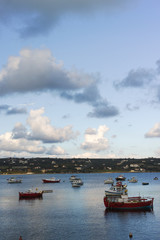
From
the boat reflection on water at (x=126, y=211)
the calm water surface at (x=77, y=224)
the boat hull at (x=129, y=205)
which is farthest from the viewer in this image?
the boat hull at (x=129, y=205)

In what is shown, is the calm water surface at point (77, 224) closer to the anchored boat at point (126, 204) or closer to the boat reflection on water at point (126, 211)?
the boat reflection on water at point (126, 211)

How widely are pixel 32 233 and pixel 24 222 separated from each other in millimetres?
12810

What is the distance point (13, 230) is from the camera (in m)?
70.3

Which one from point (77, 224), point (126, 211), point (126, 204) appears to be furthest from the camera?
point (126, 204)

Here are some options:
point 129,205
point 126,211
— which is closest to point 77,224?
point 126,211

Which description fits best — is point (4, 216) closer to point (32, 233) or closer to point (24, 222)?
point (24, 222)

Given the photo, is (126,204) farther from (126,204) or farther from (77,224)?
(77,224)

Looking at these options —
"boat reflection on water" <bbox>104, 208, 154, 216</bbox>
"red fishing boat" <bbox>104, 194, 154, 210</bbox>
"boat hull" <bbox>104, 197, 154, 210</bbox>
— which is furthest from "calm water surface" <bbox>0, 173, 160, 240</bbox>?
"boat hull" <bbox>104, 197, 154, 210</bbox>

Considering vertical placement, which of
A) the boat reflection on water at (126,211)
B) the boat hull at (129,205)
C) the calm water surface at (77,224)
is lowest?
the calm water surface at (77,224)

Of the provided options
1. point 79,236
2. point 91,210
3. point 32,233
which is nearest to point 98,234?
point 79,236

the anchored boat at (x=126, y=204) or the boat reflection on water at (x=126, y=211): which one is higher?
the anchored boat at (x=126, y=204)

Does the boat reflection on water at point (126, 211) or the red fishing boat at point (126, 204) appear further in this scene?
the red fishing boat at point (126, 204)

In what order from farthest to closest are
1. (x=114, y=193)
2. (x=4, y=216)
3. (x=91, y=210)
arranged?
(x=114, y=193) < (x=91, y=210) < (x=4, y=216)

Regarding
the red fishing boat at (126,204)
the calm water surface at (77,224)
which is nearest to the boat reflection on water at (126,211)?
the calm water surface at (77,224)
